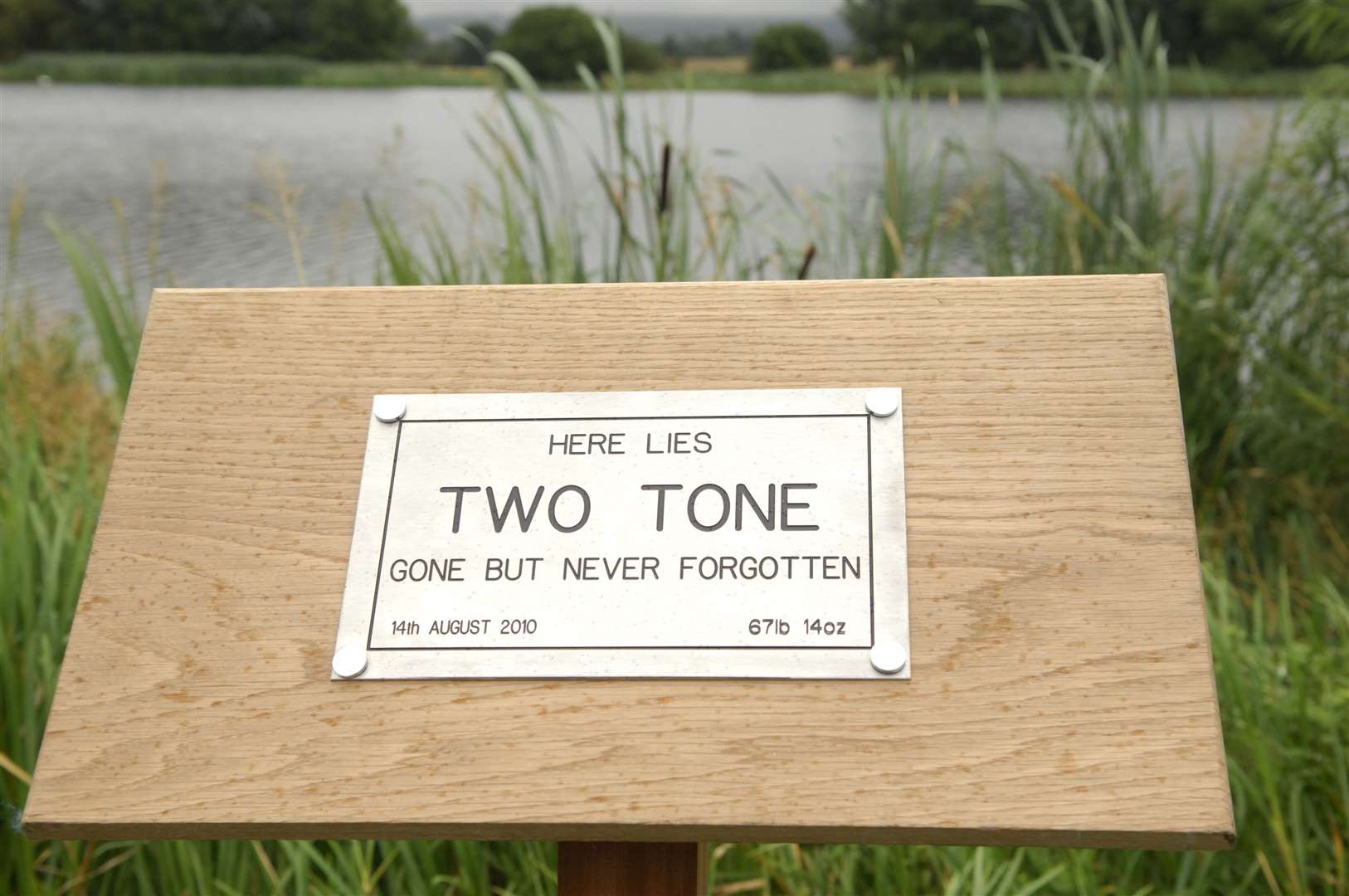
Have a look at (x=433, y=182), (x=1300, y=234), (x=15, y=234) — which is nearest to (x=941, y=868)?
(x=1300, y=234)

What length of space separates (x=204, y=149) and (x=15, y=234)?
1668mm

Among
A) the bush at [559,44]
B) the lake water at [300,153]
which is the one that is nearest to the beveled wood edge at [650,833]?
the lake water at [300,153]

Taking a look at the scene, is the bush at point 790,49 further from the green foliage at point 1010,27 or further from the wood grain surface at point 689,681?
the wood grain surface at point 689,681

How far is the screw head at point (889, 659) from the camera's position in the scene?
0.60m

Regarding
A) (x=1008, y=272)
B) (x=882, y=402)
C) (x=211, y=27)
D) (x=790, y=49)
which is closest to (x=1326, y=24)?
(x=1008, y=272)

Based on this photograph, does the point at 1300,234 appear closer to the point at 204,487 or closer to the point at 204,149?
the point at 204,487

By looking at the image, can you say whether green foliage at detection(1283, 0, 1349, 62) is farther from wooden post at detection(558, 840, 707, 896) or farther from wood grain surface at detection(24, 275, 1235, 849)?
wooden post at detection(558, 840, 707, 896)

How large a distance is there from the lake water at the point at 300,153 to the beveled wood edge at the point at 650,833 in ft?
4.71

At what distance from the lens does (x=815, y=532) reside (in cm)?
64

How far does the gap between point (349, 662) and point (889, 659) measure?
0.30 metres

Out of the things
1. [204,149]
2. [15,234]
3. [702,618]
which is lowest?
[702,618]

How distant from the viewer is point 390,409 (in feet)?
2.34

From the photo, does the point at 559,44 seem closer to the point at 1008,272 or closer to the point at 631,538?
the point at 1008,272

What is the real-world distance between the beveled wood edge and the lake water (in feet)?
4.71
